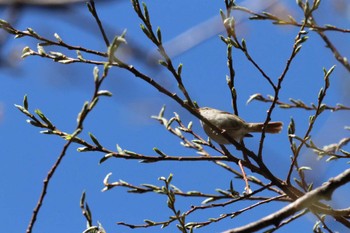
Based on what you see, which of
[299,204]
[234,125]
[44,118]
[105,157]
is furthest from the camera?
[234,125]

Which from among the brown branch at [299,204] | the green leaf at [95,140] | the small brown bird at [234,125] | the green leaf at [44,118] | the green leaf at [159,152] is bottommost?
the brown branch at [299,204]

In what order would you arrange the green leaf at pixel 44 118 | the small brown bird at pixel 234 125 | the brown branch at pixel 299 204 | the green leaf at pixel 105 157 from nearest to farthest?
the brown branch at pixel 299 204 → the green leaf at pixel 44 118 → the green leaf at pixel 105 157 → the small brown bird at pixel 234 125

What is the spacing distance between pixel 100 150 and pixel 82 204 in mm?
258

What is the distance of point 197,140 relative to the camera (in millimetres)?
2643

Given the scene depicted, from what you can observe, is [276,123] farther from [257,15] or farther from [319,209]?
[319,209]

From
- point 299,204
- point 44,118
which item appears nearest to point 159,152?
point 44,118

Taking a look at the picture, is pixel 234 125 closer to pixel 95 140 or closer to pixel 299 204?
pixel 95 140

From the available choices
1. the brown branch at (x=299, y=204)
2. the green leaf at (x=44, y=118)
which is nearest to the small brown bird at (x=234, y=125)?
the green leaf at (x=44, y=118)

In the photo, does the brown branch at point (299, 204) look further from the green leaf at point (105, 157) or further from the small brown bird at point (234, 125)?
the small brown bird at point (234, 125)

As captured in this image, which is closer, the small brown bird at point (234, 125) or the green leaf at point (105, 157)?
the green leaf at point (105, 157)

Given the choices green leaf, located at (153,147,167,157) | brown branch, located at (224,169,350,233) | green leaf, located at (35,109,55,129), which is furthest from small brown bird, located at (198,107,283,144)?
brown branch, located at (224,169,350,233)

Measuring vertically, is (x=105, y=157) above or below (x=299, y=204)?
above

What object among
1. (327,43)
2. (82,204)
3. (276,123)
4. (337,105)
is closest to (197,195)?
(82,204)

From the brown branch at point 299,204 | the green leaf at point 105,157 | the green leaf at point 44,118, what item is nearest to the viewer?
the brown branch at point 299,204
